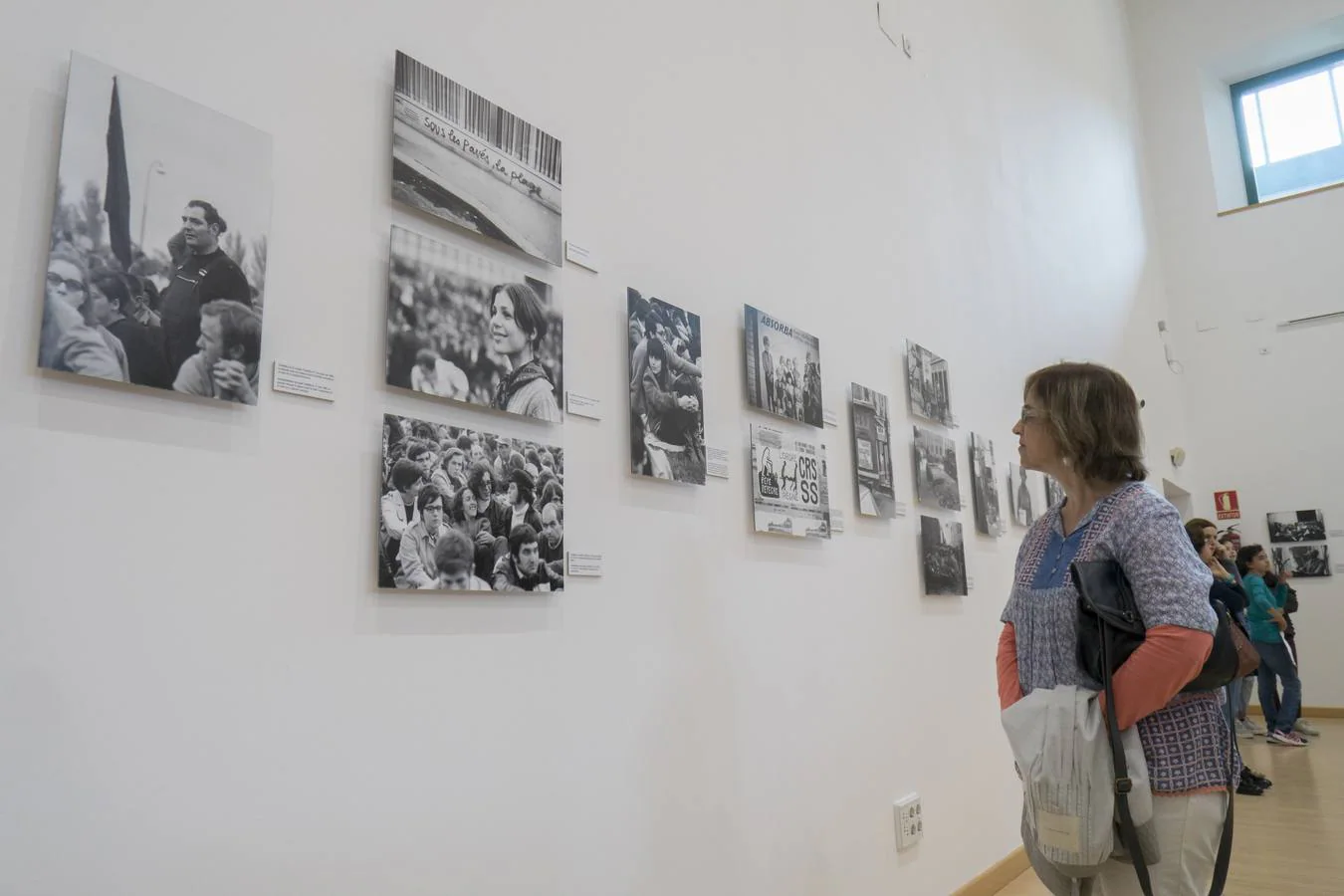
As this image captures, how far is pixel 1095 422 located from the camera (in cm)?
213

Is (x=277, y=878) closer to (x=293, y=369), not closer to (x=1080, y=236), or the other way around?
(x=293, y=369)

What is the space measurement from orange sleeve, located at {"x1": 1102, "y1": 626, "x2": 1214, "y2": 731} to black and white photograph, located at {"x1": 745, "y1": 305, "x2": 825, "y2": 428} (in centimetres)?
153

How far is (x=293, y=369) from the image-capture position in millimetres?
1805

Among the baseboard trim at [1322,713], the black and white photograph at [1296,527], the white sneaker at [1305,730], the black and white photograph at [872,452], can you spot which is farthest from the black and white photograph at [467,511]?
the black and white photograph at [1296,527]

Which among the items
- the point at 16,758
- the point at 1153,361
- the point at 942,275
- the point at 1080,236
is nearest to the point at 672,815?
the point at 16,758

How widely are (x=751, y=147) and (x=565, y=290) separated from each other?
4.31 feet

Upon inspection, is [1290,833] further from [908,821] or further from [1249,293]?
[1249,293]

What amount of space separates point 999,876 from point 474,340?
12.2 feet

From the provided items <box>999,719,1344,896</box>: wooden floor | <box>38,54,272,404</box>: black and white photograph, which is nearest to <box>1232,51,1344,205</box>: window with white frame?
<box>999,719,1344,896</box>: wooden floor

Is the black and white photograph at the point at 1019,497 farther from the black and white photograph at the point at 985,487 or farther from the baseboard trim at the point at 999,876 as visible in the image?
the baseboard trim at the point at 999,876

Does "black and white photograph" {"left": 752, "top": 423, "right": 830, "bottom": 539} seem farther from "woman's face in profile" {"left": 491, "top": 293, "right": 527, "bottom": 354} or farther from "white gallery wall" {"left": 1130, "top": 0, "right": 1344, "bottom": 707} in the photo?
"white gallery wall" {"left": 1130, "top": 0, "right": 1344, "bottom": 707}

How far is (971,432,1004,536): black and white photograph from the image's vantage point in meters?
4.79

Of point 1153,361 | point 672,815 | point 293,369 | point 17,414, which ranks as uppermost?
point 1153,361

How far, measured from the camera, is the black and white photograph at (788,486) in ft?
10.2
